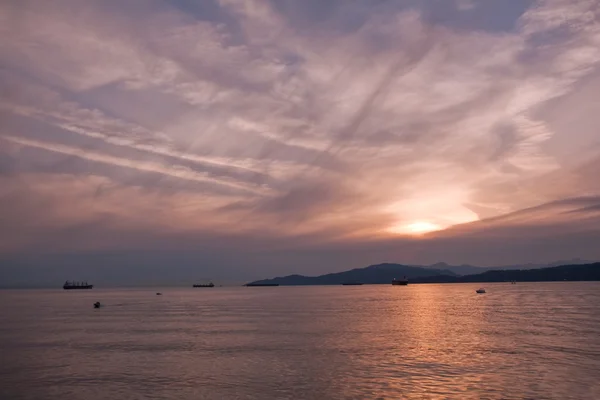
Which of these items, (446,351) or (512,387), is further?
(446,351)

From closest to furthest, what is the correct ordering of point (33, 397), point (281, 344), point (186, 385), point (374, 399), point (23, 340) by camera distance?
point (374, 399)
point (33, 397)
point (186, 385)
point (281, 344)
point (23, 340)

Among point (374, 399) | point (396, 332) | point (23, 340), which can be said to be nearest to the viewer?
point (374, 399)

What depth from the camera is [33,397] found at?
36.2 meters

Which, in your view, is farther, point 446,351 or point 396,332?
point 396,332

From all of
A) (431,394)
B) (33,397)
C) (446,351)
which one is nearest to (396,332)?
(446,351)

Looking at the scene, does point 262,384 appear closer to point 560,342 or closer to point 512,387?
point 512,387

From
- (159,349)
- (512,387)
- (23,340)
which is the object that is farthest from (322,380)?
(23,340)

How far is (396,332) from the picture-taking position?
74.3 m

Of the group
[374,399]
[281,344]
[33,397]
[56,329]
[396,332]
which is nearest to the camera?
[374,399]

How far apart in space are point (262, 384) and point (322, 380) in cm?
504

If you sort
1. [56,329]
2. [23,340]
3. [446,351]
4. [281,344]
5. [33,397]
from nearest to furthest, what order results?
[33,397]
[446,351]
[281,344]
[23,340]
[56,329]

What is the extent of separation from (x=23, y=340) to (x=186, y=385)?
1696 inches

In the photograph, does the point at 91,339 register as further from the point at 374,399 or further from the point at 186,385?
the point at 374,399

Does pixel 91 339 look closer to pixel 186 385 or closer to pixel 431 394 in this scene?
pixel 186 385
